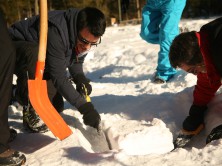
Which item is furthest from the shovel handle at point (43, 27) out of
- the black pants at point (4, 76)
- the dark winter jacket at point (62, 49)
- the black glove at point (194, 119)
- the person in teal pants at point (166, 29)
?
the person in teal pants at point (166, 29)

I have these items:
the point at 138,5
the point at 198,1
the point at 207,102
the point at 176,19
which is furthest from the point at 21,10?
the point at 207,102

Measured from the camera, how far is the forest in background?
20844 mm

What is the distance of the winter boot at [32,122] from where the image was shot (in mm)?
2412

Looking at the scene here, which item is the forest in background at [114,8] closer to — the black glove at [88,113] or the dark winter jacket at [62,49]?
the dark winter jacket at [62,49]

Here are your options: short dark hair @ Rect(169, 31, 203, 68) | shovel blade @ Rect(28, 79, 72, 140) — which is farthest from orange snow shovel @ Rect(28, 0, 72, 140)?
short dark hair @ Rect(169, 31, 203, 68)

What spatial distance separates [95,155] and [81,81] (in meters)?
1.26

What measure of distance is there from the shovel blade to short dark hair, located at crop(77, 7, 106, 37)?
48cm

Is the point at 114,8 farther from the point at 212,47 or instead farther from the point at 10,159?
the point at 10,159

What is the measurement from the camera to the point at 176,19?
3748 mm

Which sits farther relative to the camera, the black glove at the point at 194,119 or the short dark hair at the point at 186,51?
the black glove at the point at 194,119

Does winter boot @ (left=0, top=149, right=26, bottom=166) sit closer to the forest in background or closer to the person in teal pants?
the person in teal pants

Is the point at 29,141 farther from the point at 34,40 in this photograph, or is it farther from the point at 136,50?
the point at 136,50

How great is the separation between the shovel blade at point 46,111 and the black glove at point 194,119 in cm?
85

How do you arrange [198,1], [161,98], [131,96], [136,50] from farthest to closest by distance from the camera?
[198,1]
[136,50]
[131,96]
[161,98]
